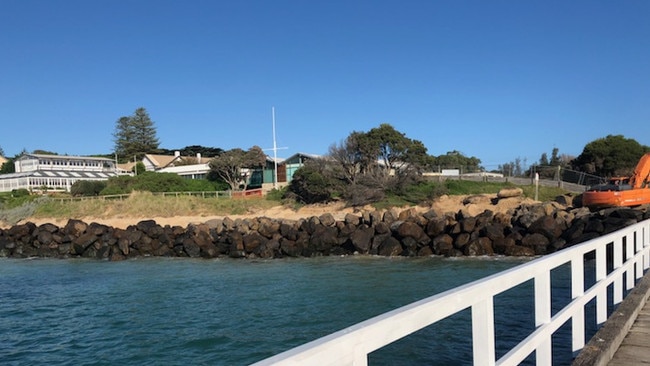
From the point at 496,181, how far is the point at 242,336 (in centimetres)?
3506

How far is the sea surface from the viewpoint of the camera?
29.1 feet

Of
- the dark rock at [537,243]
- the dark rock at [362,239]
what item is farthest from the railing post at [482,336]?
the dark rock at [362,239]

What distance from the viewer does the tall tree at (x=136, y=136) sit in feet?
342

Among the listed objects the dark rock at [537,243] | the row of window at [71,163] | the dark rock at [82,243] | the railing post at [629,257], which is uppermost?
the row of window at [71,163]

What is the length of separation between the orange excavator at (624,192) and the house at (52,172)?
200 ft

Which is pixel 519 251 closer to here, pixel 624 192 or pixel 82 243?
pixel 624 192

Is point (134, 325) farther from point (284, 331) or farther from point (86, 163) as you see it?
point (86, 163)

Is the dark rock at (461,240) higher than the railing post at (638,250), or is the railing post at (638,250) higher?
the railing post at (638,250)

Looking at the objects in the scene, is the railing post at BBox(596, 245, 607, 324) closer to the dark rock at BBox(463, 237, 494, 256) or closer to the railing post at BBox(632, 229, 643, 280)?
the railing post at BBox(632, 229, 643, 280)

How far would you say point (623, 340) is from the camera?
514 cm

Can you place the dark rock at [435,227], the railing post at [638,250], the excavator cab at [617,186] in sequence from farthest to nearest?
the excavator cab at [617,186] → the dark rock at [435,227] → the railing post at [638,250]

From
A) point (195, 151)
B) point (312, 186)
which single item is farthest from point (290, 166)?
point (195, 151)

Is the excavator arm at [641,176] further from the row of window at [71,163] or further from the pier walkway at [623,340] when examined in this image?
the row of window at [71,163]

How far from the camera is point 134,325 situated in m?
Answer: 11.2
